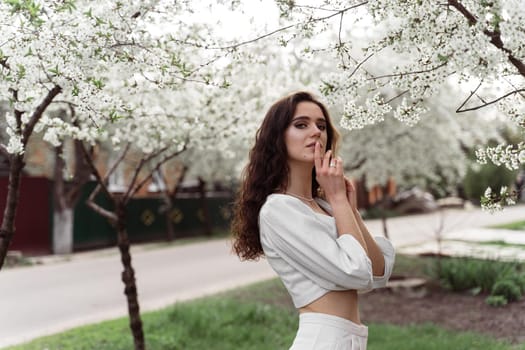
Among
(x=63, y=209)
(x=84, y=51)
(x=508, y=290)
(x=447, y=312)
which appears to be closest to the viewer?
(x=84, y=51)

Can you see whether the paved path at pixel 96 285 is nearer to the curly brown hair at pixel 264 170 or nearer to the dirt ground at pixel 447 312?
the dirt ground at pixel 447 312

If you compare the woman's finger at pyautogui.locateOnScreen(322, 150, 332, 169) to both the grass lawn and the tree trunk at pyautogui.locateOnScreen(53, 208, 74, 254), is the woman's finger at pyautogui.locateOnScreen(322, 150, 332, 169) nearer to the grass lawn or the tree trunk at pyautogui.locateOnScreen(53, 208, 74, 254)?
the grass lawn

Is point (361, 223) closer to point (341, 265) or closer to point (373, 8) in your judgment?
point (341, 265)

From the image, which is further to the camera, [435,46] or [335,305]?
[435,46]

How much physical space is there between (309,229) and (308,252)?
9cm

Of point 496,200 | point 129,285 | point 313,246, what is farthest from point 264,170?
point 129,285

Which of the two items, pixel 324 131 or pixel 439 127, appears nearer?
pixel 324 131

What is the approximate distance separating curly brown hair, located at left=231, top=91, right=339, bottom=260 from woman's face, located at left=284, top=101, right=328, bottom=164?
0.03 metres

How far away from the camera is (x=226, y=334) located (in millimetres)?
6883

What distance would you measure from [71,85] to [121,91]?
2698mm

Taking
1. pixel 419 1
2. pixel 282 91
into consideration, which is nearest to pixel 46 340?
pixel 282 91

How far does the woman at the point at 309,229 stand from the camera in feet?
7.37

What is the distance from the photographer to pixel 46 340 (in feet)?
23.5

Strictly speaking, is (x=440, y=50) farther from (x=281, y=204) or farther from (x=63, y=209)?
(x=63, y=209)
